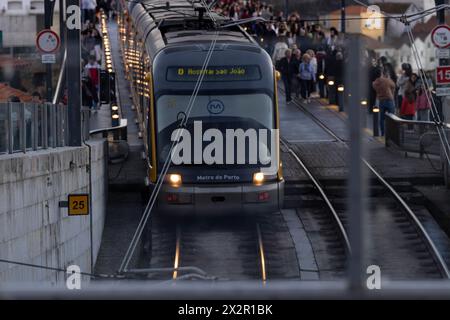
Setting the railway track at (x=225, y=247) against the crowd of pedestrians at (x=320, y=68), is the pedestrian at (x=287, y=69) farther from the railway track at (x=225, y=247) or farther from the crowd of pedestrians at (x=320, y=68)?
the railway track at (x=225, y=247)

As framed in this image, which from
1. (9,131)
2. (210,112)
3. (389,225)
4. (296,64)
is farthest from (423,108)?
(9,131)

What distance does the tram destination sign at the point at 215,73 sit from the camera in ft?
69.3

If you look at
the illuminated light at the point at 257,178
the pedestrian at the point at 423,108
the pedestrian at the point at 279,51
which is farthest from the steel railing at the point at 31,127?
the pedestrian at the point at 279,51

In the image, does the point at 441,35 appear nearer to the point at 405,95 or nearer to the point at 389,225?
the point at 405,95

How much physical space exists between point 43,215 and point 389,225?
816 centimetres

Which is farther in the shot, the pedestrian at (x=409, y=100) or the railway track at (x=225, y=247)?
the pedestrian at (x=409, y=100)

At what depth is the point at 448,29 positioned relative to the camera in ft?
89.1

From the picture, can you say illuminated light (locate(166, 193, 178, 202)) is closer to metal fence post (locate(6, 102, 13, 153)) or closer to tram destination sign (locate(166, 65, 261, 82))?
tram destination sign (locate(166, 65, 261, 82))

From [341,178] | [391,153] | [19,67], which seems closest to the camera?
[341,178]

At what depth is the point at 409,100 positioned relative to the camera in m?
30.3

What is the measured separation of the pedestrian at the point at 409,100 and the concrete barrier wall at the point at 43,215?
11248 mm
